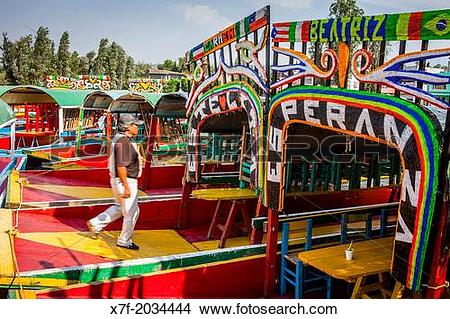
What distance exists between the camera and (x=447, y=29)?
2939mm

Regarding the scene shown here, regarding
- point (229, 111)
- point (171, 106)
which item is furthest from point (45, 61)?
point (229, 111)

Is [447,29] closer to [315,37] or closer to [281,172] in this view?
[315,37]

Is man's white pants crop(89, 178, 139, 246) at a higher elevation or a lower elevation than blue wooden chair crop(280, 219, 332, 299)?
higher

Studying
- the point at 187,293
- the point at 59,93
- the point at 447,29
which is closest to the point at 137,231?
the point at 187,293

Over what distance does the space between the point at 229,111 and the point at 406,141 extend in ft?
10.5

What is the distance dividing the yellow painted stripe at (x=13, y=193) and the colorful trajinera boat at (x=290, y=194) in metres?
0.06

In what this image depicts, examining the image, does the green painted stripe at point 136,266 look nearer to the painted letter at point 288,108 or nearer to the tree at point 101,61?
the painted letter at point 288,108

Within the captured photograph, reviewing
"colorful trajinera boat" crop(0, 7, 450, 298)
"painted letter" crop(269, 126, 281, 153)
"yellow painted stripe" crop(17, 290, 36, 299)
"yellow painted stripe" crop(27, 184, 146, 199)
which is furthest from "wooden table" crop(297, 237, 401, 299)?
"yellow painted stripe" crop(27, 184, 146, 199)

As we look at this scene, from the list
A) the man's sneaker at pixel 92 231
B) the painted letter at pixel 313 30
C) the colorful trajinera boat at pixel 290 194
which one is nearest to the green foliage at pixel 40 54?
the colorful trajinera boat at pixel 290 194

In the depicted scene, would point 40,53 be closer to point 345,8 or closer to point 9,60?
point 9,60

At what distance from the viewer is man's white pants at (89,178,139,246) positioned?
5.14 metres

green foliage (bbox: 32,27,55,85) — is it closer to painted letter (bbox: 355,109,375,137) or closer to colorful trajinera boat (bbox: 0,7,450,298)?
colorful trajinera boat (bbox: 0,7,450,298)
